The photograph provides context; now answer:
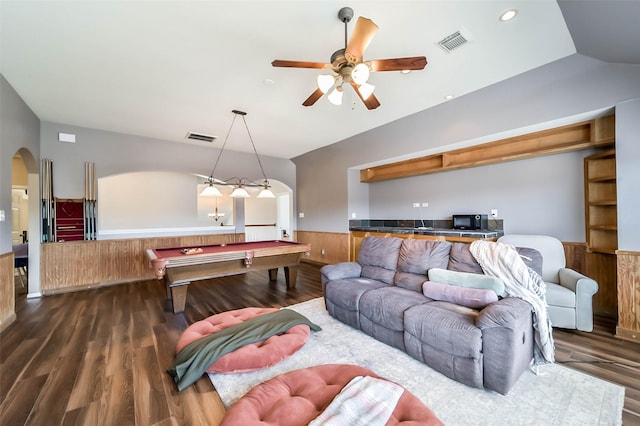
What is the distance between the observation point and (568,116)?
9.56 ft

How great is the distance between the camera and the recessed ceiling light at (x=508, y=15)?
207cm

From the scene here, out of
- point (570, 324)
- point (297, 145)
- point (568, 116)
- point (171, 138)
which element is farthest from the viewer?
point (297, 145)

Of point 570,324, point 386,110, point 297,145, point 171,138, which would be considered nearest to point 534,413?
point 570,324

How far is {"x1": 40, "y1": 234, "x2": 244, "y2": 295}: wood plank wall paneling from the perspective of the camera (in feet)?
14.1

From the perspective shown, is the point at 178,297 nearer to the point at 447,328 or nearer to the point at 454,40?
the point at 447,328

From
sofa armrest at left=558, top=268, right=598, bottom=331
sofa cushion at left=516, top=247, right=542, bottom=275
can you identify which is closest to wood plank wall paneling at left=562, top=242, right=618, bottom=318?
sofa armrest at left=558, top=268, right=598, bottom=331

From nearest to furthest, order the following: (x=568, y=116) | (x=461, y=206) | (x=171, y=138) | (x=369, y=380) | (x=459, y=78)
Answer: (x=369, y=380), (x=568, y=116), (x=459, y=78), (x=461, y=206), (x=171, y=138)

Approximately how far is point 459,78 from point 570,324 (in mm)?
2996

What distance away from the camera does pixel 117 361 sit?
7.30ft

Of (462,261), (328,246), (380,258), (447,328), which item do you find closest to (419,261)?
(462,261)

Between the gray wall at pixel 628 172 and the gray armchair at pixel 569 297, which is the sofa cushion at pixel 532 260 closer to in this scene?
the gray armchair at pixel 569 297

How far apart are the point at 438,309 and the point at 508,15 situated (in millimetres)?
2552

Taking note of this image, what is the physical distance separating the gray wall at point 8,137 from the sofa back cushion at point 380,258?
174 inches

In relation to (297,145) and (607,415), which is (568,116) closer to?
(607,415)
